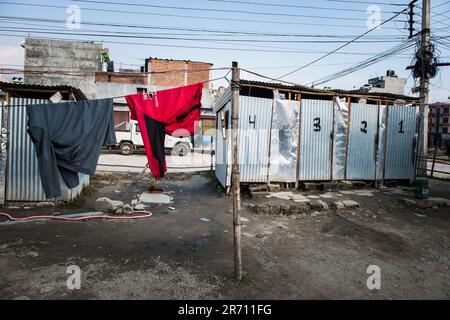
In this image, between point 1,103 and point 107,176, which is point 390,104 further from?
point 1,103

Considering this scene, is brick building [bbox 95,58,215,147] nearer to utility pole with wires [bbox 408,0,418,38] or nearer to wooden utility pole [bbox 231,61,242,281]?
utility pole with wires [bbox 408,0,418,38]

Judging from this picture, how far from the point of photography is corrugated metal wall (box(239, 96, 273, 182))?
896 centimetres

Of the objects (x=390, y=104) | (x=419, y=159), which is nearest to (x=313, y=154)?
(x=390, y=104)

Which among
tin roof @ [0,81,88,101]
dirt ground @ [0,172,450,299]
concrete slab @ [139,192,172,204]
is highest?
tin roof @ [0,81,88,101]

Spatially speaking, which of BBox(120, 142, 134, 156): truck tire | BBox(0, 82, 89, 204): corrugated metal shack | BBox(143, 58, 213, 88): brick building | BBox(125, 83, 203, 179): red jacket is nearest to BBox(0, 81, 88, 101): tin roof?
BBox(0, 82, 89, 204): corrugated metal shack

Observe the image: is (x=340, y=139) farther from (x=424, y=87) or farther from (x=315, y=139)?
(x=424, y=87)

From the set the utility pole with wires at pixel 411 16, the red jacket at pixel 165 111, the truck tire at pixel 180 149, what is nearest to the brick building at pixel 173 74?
the truck tire at pixel 180 149

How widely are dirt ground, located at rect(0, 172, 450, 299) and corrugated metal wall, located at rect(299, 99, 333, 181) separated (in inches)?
79.5

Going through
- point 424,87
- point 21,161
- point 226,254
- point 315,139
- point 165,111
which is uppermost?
point 424,87

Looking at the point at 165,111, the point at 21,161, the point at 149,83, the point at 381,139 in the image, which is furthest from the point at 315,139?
the point at 149,83

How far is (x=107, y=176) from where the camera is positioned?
11.8 metres

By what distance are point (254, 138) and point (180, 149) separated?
13162mm

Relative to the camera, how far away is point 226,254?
16.1 feet
